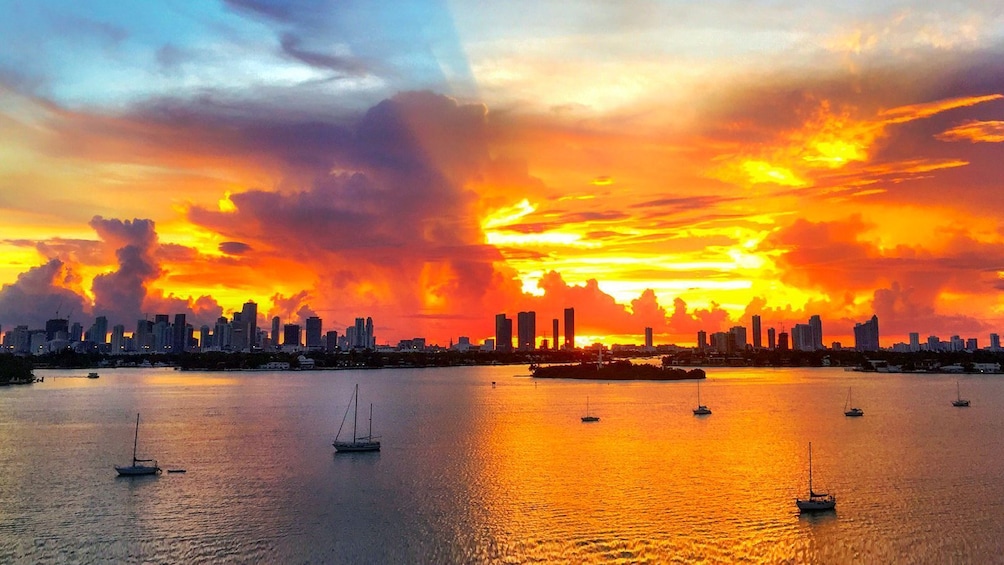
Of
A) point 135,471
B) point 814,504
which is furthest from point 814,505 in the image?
point 135,471

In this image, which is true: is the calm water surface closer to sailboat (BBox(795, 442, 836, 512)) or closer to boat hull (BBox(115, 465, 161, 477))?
sailboat (BBox(795, 442, 836, 512))

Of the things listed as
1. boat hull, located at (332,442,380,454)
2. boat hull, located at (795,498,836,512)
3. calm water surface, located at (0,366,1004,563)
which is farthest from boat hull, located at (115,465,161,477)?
boat hull, located at (795,498,836,512)

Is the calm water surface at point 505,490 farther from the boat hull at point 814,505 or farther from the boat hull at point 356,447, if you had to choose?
the boat hull at point 356,447

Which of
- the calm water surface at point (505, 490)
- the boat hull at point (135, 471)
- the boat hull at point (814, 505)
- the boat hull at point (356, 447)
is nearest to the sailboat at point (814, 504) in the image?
the boat hull at point (814, 505)

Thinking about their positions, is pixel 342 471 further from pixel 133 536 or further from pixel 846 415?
pixel 846 415

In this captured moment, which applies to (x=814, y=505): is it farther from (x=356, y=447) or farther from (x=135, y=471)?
(x=135, y=471)
